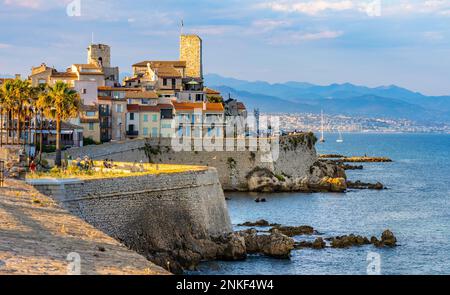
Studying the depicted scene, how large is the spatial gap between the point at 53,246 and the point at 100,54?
95.4 metres

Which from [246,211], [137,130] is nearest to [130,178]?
[246,211]

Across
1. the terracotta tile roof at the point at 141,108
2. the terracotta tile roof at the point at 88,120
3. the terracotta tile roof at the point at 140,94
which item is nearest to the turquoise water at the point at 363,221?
the terracotta tile roof at the point at 88,120

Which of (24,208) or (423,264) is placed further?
(423,264)

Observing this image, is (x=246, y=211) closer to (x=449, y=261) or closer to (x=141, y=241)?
(x=449, y=261)

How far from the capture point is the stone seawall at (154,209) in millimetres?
38069

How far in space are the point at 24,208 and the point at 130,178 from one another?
14.8 meters

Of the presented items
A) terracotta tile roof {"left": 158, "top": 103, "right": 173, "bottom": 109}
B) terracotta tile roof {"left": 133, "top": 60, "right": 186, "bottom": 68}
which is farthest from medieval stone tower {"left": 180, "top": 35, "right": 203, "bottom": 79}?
terracotta tile roof {"left": 158, "top": 103, "right": 173, "bottom": 109}

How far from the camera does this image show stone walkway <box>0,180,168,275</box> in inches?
711

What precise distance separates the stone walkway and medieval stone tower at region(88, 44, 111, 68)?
282ft

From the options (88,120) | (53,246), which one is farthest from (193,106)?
(53,246)

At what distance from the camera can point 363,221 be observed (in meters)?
65.0

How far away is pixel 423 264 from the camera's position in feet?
153
